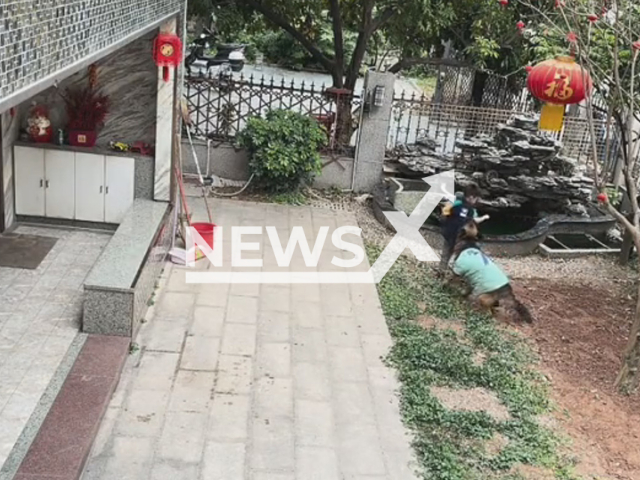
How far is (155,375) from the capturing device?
5.51 metres

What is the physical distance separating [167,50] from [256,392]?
3.40 m

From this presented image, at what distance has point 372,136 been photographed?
1027 centimetres

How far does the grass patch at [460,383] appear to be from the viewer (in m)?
4.84

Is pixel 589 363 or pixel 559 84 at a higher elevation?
pixel 559 84

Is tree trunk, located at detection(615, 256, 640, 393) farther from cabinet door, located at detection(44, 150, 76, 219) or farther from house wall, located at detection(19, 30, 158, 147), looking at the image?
cabinet door, located at detection(44, 150, 76, 219)

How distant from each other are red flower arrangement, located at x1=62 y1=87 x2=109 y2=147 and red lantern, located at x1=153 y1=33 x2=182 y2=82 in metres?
1.00

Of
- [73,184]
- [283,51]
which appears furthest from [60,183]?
[283,51]

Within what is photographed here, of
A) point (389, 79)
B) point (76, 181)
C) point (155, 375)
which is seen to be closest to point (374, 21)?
point (389, 79)

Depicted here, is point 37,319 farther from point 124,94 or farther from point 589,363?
point 589,363

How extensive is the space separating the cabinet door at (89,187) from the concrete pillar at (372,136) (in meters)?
3.93

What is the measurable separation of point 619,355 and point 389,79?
16.8ft

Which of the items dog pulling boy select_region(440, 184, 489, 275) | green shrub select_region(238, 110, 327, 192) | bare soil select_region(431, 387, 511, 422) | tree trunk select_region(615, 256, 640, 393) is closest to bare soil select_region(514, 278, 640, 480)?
tree trunk select_region(615, 256, 640, 393)

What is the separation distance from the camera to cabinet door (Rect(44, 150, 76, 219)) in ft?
24.9

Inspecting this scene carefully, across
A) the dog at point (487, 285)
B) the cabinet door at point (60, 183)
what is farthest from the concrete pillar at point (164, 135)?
the dog at point (487, 285)
